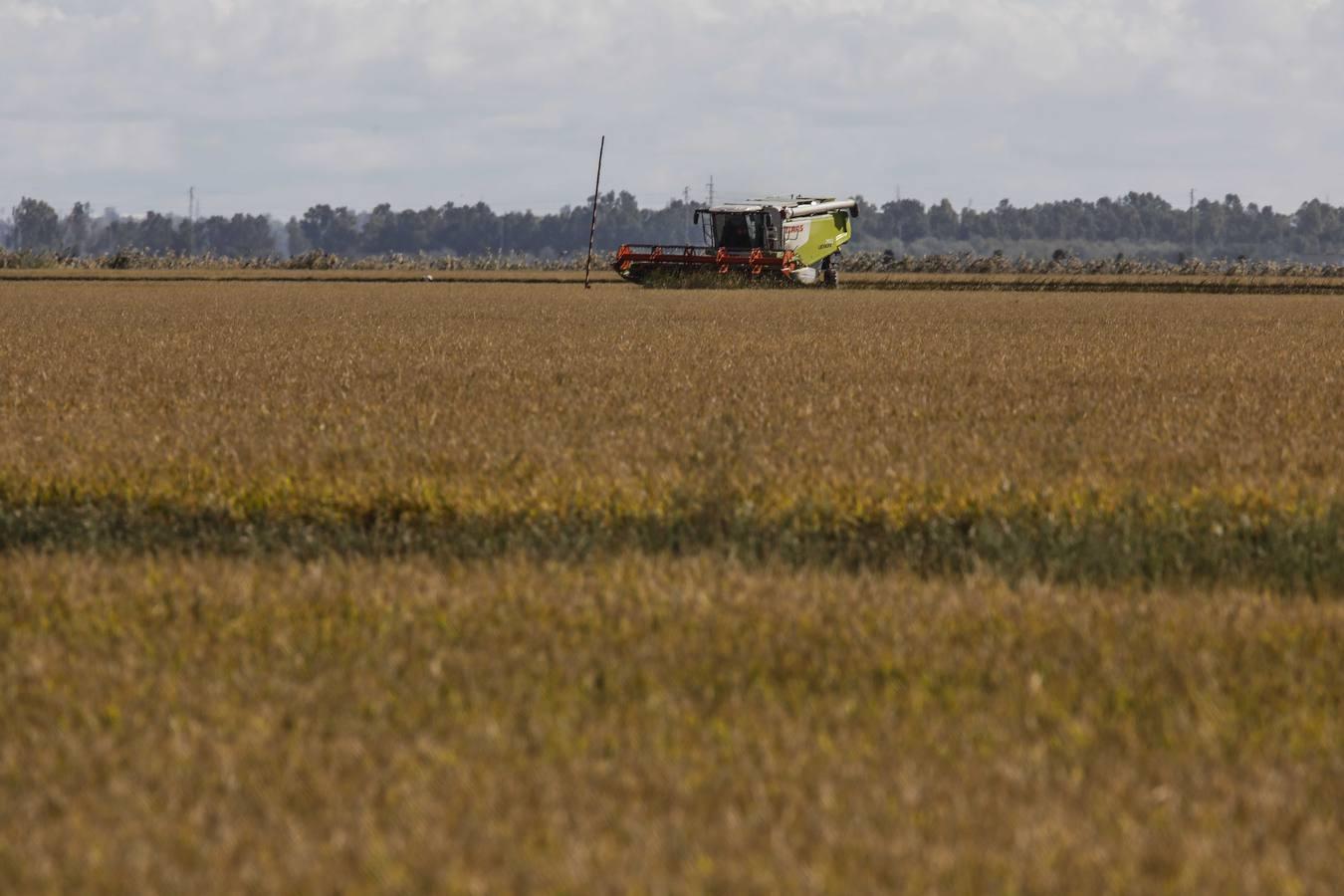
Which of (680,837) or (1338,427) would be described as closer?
(680,837)

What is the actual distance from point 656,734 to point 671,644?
46.6 inches

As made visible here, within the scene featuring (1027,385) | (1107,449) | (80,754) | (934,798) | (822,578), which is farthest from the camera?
(1027,385)

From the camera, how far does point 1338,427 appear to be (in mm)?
12586

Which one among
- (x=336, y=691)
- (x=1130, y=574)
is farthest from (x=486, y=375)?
(x=336, y=691)

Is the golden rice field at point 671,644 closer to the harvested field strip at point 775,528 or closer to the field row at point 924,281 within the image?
the harvested field strip at point 775,528

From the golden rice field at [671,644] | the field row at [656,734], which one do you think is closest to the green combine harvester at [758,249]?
the golden rice field at [671,644]

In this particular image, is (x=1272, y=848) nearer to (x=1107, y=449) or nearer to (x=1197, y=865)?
(x=1197, y=865)

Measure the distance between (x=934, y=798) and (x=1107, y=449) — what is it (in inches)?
272

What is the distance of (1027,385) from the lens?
16.3 meters

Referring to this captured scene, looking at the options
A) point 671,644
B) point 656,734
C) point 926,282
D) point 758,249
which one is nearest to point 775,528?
point 671,644

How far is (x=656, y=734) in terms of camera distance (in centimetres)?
500

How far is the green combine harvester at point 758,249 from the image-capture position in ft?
173

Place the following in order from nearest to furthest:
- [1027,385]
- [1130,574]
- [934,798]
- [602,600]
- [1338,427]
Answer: [934,798] → [602,600] → [1130,574] → [1338,427] → [1027,385]

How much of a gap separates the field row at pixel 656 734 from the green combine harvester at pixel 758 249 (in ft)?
144
